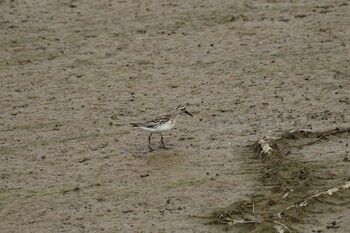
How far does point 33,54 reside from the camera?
17.8 m

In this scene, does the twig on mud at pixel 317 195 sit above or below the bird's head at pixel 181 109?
above

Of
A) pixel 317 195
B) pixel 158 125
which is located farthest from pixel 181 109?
pixel 317 195

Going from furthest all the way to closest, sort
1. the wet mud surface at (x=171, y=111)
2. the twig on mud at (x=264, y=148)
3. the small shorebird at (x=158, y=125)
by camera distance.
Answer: the small shorebird at (x=158, y=125), the twig on mud at (x=264, y=148), the wet mud surface at (x=171, y=111)

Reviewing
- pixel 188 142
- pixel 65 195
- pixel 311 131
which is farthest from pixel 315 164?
pixel 65 195

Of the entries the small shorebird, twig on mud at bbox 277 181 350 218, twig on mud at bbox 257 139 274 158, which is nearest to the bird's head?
the small shorebird

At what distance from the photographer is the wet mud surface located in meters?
12.0

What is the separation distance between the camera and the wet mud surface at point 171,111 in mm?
11984

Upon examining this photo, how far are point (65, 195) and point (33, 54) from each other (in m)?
5.73

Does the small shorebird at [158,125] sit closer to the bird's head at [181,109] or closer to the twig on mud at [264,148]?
the bird's head at [181,109]

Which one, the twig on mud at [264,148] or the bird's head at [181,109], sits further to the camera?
the bird's head at [181,109]

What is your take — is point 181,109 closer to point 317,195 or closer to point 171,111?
point 171,111

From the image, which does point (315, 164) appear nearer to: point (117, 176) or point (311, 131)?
point (311, 131)

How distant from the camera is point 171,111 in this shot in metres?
15.2

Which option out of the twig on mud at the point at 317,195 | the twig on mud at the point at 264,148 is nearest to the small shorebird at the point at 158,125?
the twig on mud at the point at 264,148
